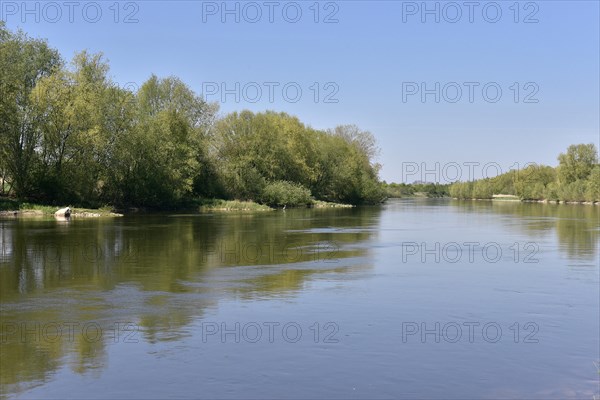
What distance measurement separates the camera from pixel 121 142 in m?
57.9

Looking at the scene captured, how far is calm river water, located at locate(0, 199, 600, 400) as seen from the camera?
884 cm

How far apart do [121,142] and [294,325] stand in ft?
162

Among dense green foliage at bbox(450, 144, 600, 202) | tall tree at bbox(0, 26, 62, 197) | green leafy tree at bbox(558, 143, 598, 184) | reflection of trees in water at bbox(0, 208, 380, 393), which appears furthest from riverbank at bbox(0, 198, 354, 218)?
green leafy tree at bbox(558, 143, 598, 184)

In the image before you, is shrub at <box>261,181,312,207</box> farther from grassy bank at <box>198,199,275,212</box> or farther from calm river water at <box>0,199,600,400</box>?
calm river water at <box>0,199,600,400</box>

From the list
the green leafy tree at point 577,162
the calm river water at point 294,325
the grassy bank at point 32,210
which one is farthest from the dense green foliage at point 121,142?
the green leafy tree at point 577,162

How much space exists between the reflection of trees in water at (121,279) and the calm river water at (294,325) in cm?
7

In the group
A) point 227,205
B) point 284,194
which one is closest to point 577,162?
point 284,194

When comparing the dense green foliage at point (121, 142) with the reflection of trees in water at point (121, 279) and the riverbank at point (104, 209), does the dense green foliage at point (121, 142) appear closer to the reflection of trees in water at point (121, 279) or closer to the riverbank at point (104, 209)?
the riverbank at point (104, 209)

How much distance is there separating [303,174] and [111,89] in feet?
131

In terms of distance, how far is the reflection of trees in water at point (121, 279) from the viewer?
1039cm

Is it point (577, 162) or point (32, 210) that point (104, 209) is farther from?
point (577, 162)

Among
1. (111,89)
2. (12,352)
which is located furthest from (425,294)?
(111,89)

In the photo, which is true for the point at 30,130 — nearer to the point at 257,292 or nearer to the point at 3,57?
the point at 3,57

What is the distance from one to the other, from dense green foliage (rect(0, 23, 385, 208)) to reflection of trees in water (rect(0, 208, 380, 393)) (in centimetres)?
2099
